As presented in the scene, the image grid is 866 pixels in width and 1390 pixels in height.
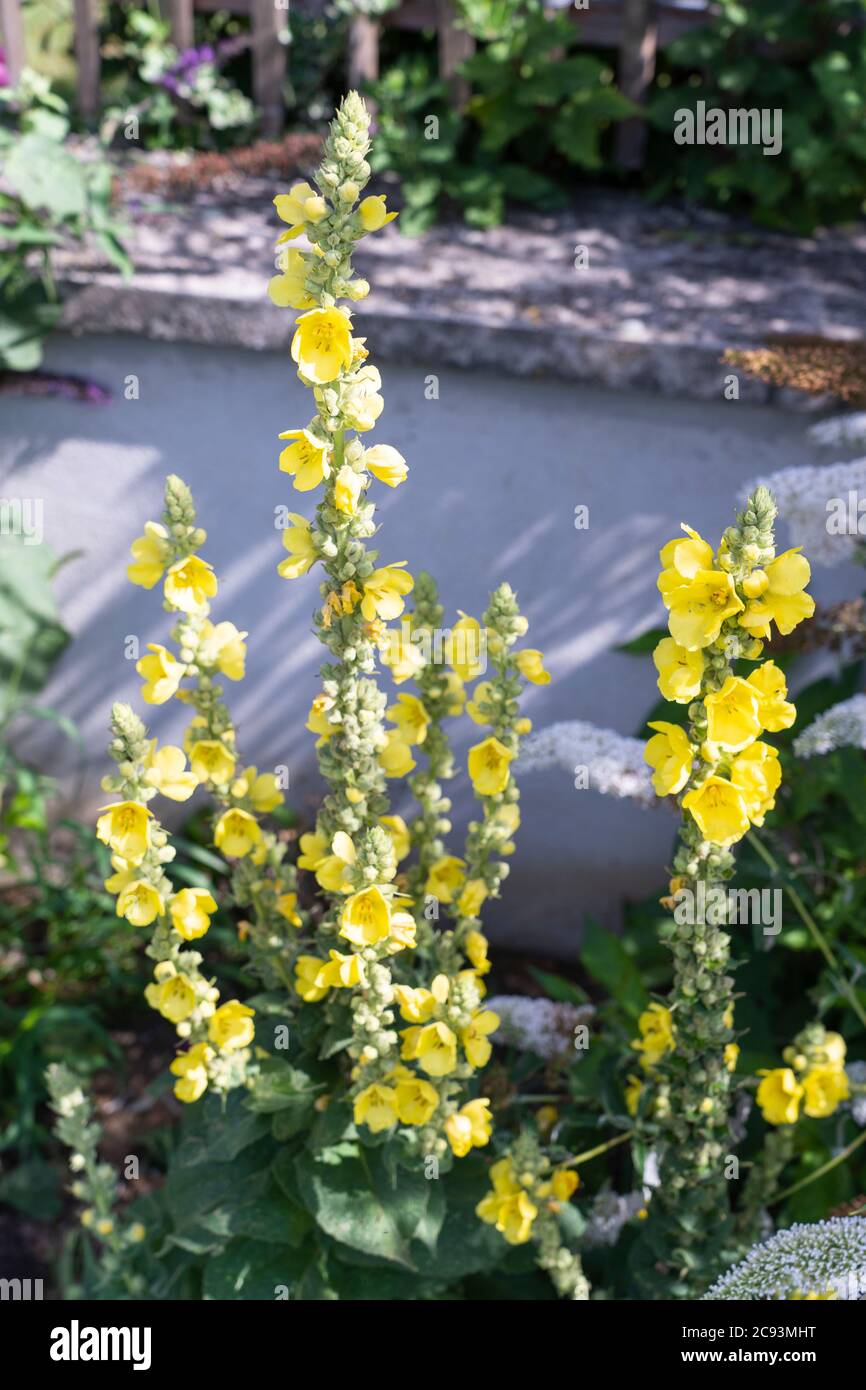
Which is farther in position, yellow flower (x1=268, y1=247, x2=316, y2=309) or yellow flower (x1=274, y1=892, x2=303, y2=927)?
yellow flower (x1=274, y1=892, x2=303, y2=927)

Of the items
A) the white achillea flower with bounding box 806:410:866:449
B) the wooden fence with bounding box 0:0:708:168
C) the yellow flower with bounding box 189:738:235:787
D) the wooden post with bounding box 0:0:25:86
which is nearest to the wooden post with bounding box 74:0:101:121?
the wooden fence with bounding box 0:0:708:168

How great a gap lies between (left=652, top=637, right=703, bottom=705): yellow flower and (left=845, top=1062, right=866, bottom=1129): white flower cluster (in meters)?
0.93

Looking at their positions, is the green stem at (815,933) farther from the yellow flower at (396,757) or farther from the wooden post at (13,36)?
the wooden post at (13,36)

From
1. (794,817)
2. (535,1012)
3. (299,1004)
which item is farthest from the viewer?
(794,817)

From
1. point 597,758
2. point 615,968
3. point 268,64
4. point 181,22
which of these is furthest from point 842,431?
point 181,22

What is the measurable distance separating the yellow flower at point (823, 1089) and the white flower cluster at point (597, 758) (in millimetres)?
525

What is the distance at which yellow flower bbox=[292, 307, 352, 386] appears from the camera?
1409 mm

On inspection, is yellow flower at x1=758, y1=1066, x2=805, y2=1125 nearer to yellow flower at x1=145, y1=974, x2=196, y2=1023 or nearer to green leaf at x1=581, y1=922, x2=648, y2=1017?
green leaf at x1=581, y1=922, x2=648, y2=1017

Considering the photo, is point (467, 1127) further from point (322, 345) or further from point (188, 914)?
point (322, 345)

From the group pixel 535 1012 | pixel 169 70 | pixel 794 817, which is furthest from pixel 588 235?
pixel 535 1012

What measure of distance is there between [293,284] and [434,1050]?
39.0 inches
